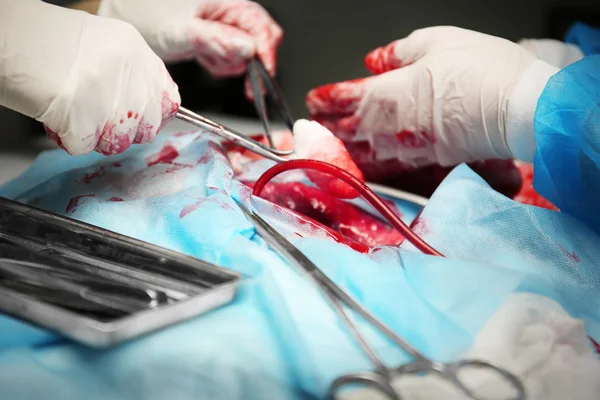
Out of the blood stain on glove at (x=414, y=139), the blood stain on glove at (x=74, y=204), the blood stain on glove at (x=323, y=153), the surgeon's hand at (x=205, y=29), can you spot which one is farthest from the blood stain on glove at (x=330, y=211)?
the surgeon's hand at (x=205, y=29)

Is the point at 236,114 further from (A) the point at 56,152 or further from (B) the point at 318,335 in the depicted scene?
(B) the point at 318,335

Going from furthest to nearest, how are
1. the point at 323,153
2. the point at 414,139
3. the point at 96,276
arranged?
the point at 414,139 → the point at 323,153 → the point at 96,276

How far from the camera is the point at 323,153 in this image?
0.97 m

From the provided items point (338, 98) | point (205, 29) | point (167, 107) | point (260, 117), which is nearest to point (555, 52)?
point (338, 98)

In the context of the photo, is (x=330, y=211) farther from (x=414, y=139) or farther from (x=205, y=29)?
(x=205, y=29)

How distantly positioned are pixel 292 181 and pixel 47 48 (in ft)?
1.67

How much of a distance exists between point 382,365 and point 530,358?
0.17 meters

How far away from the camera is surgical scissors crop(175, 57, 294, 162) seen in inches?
37.3

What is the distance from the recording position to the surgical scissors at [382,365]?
1.63 ft

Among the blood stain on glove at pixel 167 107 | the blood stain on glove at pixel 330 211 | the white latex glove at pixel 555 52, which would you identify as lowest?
the blood stain on glove at pixel 330 211

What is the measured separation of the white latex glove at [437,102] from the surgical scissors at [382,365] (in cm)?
53

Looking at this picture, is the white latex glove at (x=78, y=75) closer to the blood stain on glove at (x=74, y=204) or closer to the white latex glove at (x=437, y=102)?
the blood stain on glove at (x=74, y=204)

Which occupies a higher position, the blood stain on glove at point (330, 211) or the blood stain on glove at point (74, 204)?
the blood stain on glove at point (74, 204)

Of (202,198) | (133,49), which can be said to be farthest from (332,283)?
(133,49)
